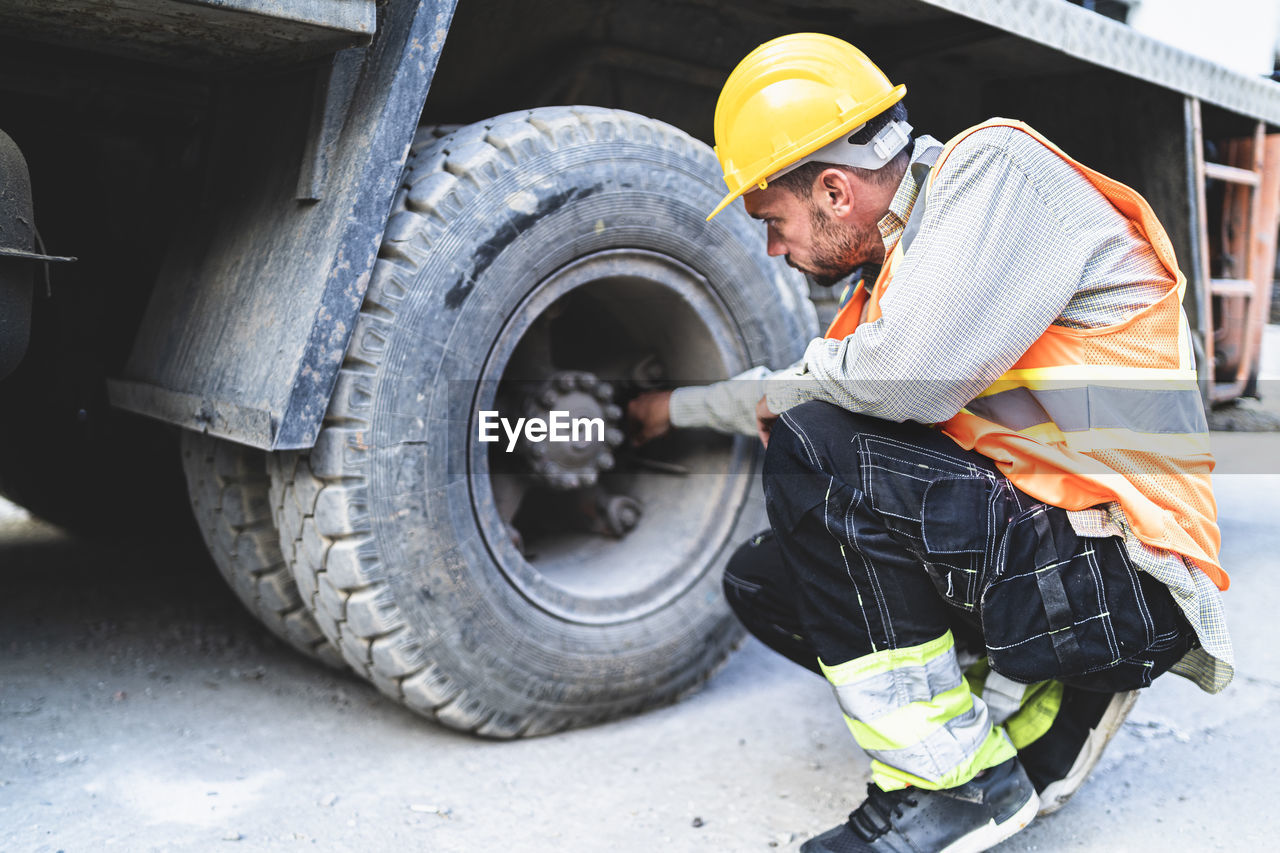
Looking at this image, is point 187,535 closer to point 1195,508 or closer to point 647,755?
point 647,755

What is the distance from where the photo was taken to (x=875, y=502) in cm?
164

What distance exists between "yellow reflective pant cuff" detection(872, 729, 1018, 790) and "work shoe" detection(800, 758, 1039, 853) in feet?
0.06

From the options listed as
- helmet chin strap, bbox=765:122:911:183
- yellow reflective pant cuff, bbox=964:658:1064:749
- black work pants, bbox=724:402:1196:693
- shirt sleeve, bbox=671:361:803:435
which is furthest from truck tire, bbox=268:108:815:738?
yellow reflective pant cuff, bbox=964:658:1064:749

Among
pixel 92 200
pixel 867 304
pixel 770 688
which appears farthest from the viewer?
pixel 770 688

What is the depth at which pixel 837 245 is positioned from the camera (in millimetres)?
1866

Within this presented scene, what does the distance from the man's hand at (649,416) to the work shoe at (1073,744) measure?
1015 millimetres

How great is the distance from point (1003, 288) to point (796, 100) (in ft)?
1.66

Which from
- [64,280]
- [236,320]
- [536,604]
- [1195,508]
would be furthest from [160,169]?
[1195,508]

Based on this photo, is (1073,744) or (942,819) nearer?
(942,819)

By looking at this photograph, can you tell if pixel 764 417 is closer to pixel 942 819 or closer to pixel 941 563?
pixel 941 563

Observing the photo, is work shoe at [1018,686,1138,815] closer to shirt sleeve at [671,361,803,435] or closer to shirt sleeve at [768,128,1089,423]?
shirt sleeve at [768,128,1089,423]

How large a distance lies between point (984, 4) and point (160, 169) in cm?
186

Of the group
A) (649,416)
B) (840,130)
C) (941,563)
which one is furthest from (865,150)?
(649,416)

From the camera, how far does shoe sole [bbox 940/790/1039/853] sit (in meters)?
1.64
